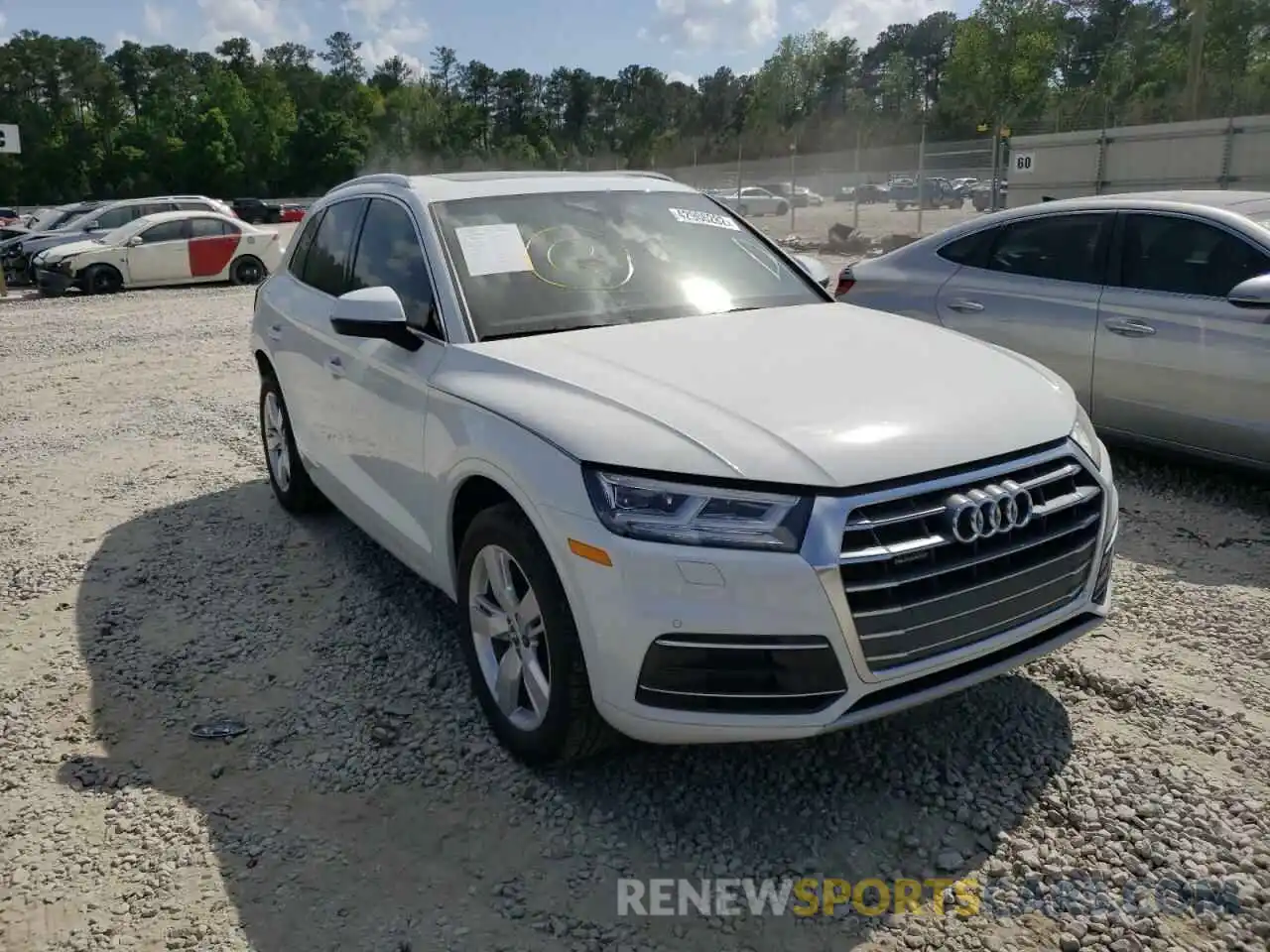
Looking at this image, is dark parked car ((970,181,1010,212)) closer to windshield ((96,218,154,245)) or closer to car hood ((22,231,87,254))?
windshield ((96,218,154,245))

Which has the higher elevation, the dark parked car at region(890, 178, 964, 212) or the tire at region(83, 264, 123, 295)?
the dark parked car at region(890, 178, 964, 212)

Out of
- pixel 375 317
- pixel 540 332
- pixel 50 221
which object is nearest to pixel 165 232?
pixel 50 221

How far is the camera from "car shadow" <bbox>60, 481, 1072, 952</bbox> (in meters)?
2.68

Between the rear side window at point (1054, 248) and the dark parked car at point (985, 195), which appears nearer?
the rear side window at point (1054, 248)

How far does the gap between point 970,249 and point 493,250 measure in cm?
383

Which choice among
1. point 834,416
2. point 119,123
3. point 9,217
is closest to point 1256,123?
point 834,416

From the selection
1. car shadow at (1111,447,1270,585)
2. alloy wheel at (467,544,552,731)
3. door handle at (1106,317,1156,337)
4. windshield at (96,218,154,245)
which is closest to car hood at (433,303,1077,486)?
alloy wheel at (467,544,552,731)

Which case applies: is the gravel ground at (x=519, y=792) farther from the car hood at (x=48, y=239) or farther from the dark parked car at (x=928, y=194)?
the dark parked car at (x=928, y=194)

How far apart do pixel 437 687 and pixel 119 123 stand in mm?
91227

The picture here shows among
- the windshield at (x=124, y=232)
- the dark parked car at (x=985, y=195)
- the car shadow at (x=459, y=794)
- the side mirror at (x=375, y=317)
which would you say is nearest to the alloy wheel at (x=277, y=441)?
the car shadow at (x=459, y=794)

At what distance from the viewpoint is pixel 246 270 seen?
20.2m

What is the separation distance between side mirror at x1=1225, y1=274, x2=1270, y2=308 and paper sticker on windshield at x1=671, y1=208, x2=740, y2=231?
2359 millimetres

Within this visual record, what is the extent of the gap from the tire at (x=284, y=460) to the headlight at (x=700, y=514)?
3079 mm

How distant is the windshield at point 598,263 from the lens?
372cm
